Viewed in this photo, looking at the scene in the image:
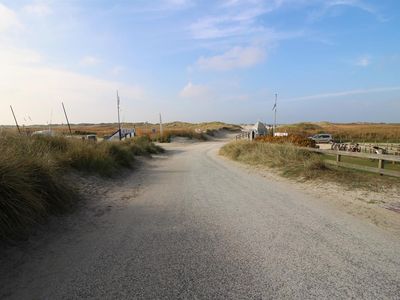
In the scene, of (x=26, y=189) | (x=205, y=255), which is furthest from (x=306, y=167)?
(x=26, y=189)

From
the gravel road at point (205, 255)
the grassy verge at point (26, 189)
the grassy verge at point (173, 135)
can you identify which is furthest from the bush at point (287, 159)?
the grassy verge at point (173, 135)

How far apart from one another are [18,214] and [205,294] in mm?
3466

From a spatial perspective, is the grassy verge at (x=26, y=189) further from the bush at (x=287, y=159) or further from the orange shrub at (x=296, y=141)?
the orange shrub at (x=296, y=141)

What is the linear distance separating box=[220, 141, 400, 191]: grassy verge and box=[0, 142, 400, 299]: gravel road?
332 centimetres

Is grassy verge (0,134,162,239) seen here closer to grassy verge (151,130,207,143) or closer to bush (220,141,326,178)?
bush (220,141,326,178)

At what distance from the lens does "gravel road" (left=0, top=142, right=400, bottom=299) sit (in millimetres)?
3900

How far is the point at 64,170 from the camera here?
9.79 metres

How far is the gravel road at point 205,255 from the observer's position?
3900mm

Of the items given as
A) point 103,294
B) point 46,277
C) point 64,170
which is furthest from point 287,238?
point 64,170

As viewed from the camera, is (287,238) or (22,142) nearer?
(287,238)

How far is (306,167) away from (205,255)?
9.29 m

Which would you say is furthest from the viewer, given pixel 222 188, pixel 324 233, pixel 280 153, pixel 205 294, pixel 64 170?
pixel 280 153

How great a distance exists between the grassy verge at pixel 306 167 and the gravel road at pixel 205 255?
3316 mm

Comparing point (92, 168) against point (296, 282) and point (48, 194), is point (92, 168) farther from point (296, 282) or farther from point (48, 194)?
point (296, 282)
